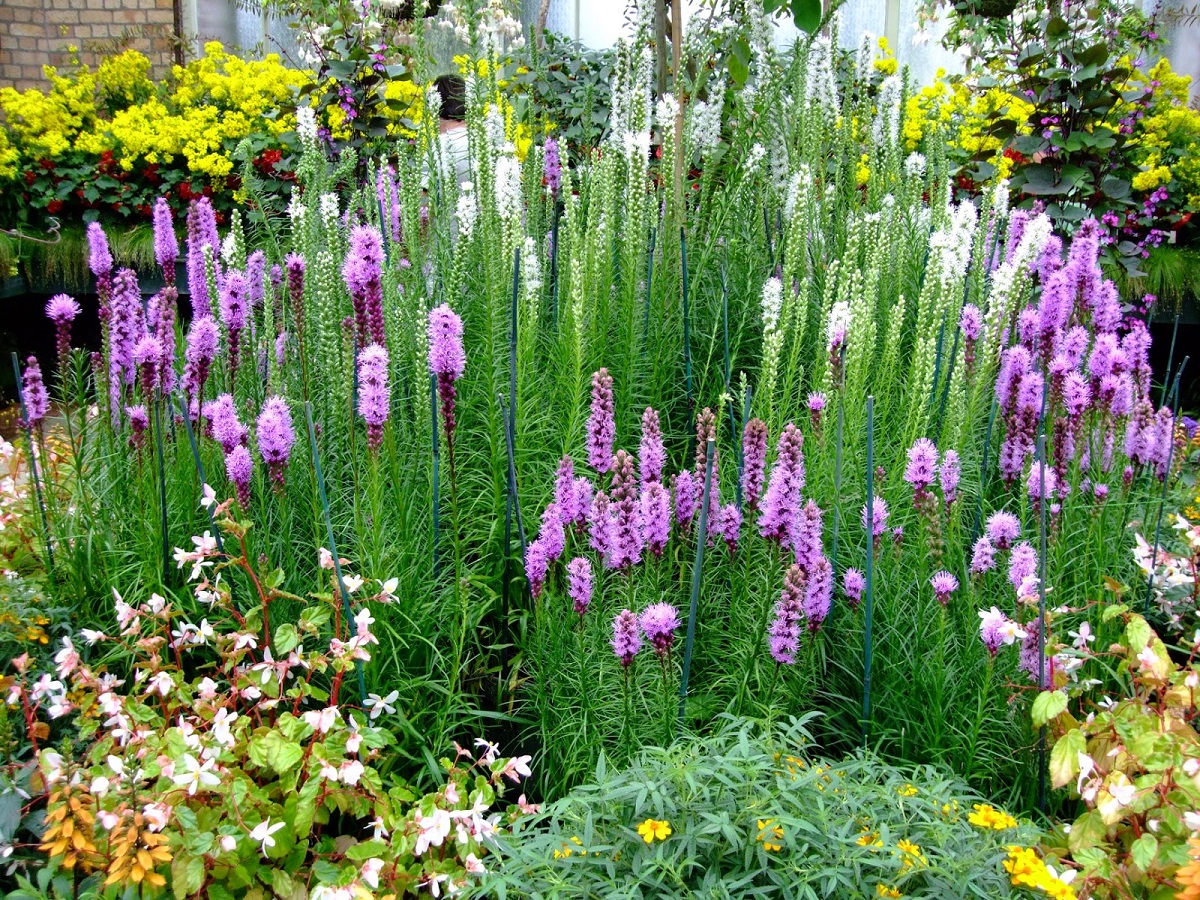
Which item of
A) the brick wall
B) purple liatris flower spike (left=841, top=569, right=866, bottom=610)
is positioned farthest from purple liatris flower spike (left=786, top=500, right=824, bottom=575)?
the brick wall

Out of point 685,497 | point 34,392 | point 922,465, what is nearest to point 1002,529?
point 922,465

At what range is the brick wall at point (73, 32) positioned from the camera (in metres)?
9.12

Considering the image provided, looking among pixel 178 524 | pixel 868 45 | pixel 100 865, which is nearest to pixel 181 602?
pixel 178 524

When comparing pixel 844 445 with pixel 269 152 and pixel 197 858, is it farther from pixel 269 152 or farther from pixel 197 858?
pixel 269 152

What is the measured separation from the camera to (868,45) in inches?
176

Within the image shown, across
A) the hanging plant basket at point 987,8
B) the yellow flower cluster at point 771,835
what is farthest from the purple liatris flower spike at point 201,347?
the hanging plant basket at point 987,8

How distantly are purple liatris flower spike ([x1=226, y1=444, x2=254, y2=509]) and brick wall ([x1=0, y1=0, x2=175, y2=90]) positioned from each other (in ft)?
27.4

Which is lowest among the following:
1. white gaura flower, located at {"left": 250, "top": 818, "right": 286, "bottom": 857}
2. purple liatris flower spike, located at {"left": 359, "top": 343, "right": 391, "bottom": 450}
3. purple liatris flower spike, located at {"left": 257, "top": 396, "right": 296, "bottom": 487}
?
white gaura flower, located at {"left": 250, "top": 818, "right": 286, "bottom": 857}

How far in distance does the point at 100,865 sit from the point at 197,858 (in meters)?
0.21

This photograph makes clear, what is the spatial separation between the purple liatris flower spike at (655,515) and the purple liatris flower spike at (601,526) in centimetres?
7

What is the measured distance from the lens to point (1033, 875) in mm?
1504

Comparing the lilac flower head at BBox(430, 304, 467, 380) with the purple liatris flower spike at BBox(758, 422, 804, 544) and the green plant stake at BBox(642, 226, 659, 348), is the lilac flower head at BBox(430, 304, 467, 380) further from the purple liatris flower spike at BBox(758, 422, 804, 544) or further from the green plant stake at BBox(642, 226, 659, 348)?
the green plant stake at BBox(642, 226, 659, 348)

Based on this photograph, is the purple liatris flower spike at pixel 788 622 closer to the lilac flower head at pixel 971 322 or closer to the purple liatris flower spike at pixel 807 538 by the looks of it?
the purple liatris flower spike at pixel 807 538

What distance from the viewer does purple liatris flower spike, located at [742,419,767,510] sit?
2.14 meters
